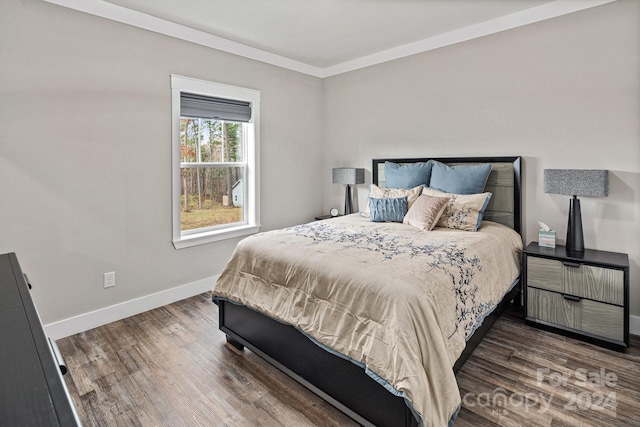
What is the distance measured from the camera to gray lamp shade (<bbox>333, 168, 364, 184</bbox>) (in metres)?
4.36

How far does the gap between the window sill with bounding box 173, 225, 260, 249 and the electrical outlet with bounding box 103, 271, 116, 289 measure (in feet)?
1.96

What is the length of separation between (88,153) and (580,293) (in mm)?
4059

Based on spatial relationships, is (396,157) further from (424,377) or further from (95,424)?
(95,424)

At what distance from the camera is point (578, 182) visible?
8.86ft

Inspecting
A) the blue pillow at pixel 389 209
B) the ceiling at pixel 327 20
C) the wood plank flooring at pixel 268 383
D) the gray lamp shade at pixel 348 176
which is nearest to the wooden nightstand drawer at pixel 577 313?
the wood plank flooring at pixel 268 383

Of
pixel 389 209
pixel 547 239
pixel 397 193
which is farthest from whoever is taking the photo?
pixel 397 193

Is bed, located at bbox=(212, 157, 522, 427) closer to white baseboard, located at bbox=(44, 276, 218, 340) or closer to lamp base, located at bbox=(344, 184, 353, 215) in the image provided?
white baseboard, located at bbox=(44, 276, 218, 340)

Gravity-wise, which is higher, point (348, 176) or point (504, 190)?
point (348, 176)

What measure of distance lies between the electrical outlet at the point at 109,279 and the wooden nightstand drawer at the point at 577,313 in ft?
11.7

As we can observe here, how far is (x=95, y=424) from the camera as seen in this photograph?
183cm

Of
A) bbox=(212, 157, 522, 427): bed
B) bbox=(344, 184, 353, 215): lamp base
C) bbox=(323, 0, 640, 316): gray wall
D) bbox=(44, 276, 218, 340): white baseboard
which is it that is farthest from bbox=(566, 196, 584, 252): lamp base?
bbox=(44, 276, 218, 340): white baseboard

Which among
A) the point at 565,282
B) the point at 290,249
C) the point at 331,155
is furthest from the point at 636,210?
the point at 331,155

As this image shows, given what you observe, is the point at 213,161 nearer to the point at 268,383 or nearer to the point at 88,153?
the point at 88,153

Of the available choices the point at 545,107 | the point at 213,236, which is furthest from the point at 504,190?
the point at 213,236
